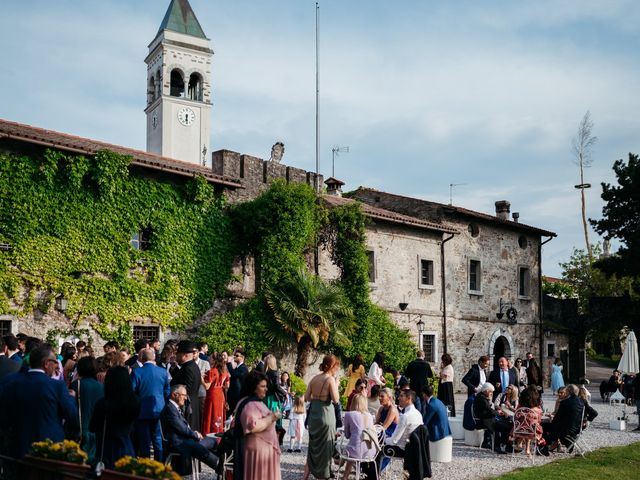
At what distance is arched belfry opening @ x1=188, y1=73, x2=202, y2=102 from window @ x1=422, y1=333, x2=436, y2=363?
30.2 meters

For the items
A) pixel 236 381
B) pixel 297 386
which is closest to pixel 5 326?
pixel 236 381

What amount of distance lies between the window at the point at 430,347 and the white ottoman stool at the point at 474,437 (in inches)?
514

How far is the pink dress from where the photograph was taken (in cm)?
Result: 683

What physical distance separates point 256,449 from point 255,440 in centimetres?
9

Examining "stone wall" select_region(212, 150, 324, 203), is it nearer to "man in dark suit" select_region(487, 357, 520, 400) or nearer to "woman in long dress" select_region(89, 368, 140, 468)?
"man in dark suit" select_region(487, 357, 520, 400)

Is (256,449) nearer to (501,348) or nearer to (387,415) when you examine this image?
(387,415)

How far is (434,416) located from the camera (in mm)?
10914

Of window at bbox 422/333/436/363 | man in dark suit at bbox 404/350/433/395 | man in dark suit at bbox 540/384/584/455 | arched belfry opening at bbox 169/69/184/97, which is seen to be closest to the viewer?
man in dark suit at bbox 540/384/584/455

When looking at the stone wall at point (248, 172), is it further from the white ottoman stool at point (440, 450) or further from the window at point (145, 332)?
the white ottoman stool at point (440, 450)

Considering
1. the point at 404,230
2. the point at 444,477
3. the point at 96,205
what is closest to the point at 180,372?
the point at 444,477

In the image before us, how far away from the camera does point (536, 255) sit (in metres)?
32.4

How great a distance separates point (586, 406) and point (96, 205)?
11885 millimetres

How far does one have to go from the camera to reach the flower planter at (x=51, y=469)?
541cm

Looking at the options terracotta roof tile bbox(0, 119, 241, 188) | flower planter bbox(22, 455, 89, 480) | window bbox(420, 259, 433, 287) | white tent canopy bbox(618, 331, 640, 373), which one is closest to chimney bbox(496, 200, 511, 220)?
window bbox(420, 259, 433, 287)
